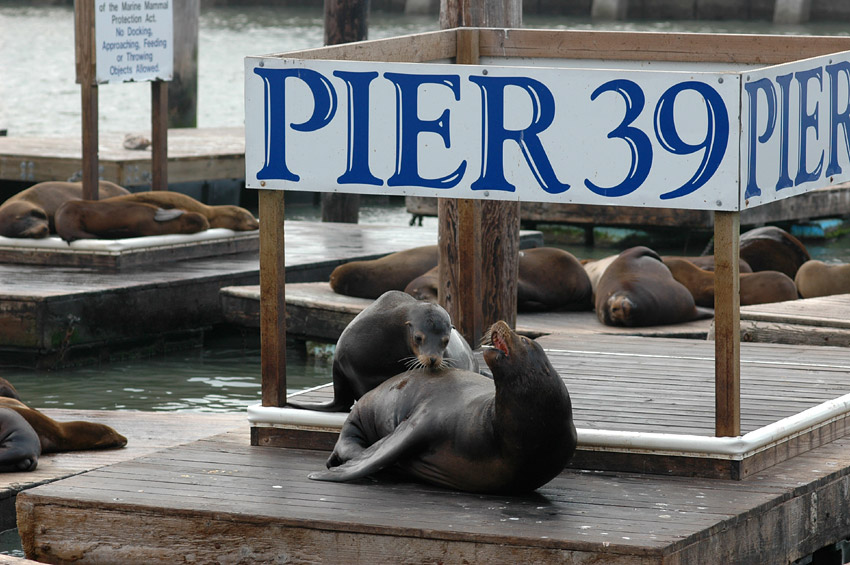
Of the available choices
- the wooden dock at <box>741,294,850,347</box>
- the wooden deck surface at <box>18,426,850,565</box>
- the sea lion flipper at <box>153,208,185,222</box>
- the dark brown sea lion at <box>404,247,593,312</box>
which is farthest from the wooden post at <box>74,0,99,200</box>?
the wooden deck surface at <box>18,426,850,565</box>

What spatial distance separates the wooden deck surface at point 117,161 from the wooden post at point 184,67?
3006 mm

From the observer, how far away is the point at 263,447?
5254 mm

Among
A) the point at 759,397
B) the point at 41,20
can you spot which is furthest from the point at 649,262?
the point at 41,20

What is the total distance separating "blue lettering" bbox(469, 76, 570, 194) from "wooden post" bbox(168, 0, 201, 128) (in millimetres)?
14493

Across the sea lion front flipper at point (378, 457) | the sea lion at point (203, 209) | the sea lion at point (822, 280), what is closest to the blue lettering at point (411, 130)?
the sea lion front flipper at point (378, 457)

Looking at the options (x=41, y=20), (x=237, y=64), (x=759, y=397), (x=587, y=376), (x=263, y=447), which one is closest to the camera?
(x=263, y=447)

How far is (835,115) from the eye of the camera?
526 cm

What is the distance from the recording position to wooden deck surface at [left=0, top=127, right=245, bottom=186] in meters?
14.2

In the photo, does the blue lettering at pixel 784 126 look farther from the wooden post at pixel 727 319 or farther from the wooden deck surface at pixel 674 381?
the wooden deck surface at pixel 674 381

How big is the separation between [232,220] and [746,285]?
142 inches

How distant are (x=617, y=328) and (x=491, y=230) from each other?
5.38 ft

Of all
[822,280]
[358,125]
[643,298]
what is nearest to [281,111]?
[358,125]

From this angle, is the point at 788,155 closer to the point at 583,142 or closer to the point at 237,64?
the point at 583,142

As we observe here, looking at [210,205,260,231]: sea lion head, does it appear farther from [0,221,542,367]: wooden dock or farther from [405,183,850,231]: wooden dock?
[405,183,850,231]: wooden dock
